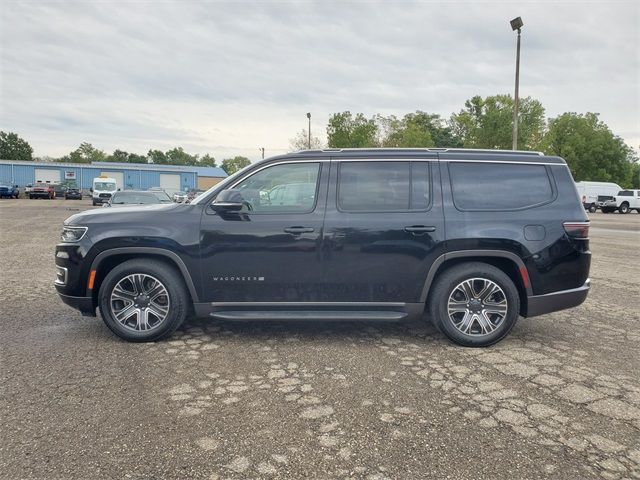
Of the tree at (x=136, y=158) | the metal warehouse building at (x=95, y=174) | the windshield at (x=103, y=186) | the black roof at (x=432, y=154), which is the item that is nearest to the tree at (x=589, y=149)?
the metal warehouse building at (x=95, y=174)

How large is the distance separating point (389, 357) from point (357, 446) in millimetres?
1572

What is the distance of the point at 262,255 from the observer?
15.1 ft

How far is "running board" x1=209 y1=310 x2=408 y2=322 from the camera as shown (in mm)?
4543

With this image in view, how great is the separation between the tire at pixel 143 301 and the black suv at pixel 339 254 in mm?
10

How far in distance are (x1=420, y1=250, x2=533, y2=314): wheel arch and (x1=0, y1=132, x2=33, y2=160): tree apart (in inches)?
4616

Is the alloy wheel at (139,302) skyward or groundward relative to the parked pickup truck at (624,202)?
groundward

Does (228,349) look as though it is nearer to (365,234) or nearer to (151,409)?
(151,409)

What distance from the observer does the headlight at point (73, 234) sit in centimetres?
468

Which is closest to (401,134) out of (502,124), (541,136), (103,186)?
(502,124)

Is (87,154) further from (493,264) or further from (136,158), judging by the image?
(493,264)

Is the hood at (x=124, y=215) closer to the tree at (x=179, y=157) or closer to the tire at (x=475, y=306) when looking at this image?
the tire at (x=475, y=306)

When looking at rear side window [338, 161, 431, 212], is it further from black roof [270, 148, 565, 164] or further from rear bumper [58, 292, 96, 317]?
rear bumper [58, 292, 96, 317]

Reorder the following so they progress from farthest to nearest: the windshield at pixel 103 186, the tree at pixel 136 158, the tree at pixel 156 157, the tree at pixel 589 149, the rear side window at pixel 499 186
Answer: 1. the tree at pixel 156 157
2. the tree at pixel 136 158
3. the tree at pixel 589 149
4. the windshield at pixel 103 186
5. the rear side window at pixel 499 186

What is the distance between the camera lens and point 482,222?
468 cm
